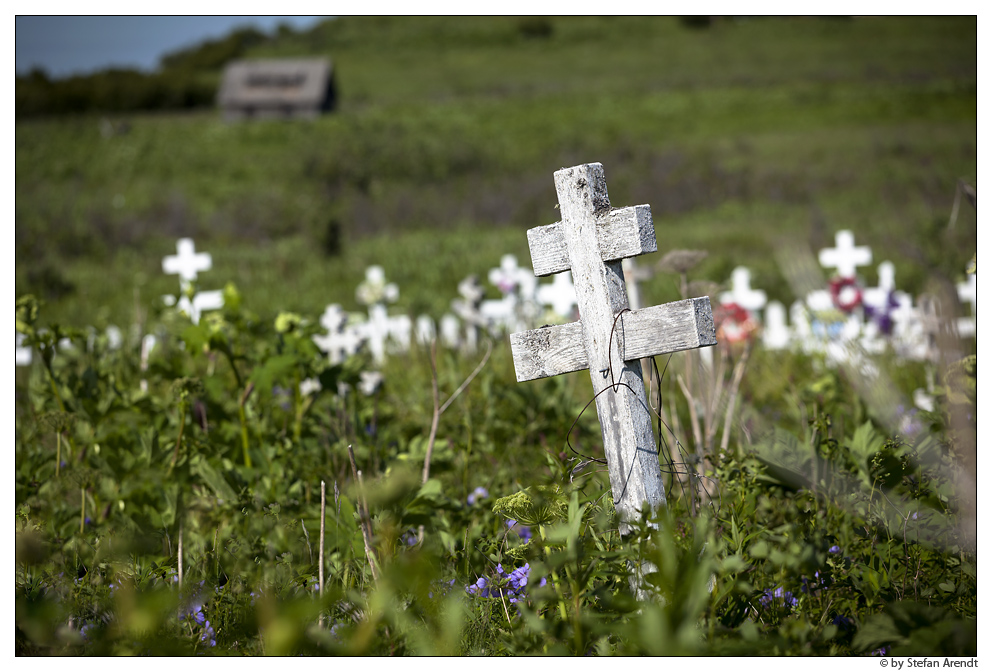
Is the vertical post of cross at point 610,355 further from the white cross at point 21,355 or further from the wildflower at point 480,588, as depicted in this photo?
the white cross at point 21,355

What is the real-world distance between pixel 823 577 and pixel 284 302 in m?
7.16

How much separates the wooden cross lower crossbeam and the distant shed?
3024 cm

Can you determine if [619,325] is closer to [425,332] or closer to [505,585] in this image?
[505,585]

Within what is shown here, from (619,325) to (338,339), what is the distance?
2218 millimetres

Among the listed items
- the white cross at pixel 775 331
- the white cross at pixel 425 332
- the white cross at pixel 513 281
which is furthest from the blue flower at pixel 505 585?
the white cross at pixel 775 331

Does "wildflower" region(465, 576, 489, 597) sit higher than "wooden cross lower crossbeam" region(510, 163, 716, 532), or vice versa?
"wooden cross lower crossbeam" region(510, 163, 716, 532)

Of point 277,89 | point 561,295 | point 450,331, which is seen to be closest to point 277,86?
point 277,89

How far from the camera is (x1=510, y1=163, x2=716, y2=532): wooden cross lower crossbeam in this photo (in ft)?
4.61

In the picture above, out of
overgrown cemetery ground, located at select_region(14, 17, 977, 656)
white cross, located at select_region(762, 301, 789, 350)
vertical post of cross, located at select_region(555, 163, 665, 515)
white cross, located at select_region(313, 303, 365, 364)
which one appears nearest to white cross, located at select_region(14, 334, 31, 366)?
overgrown cemetery ground, located at select_region(14, 17, 977, 656)

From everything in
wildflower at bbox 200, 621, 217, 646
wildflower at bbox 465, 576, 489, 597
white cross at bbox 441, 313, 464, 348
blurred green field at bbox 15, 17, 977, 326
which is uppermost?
blurred green field at bbox 15, 17, 977, 326

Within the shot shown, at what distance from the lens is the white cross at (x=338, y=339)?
338cm

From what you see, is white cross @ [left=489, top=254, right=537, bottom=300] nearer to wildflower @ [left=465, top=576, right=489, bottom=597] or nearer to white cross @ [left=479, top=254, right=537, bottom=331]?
white cross @ [left=479, top=254, right=537, bottom=331]

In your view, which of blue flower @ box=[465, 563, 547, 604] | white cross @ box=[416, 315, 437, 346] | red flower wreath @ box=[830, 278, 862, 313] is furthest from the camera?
red flower wreath @ box=[830, 278, 862, 313]

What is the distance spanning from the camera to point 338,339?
11.1ft
